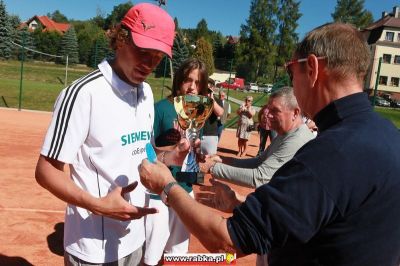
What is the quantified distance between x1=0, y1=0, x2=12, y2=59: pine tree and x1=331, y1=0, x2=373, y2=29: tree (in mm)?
45634

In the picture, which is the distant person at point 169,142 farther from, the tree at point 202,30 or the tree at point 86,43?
the tree at point 202,30

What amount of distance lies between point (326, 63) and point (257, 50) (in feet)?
207

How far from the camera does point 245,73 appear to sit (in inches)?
1109

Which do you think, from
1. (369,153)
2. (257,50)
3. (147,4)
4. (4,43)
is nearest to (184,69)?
(147,4)

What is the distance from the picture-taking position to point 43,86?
29.6 m

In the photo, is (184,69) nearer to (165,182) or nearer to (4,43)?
(165,182)

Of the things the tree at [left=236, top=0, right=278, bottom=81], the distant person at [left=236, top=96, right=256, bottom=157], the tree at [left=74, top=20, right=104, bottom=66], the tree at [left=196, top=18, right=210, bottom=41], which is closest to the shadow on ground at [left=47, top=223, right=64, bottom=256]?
the distant person at [left=236, top=96, right=256, bottom=157]

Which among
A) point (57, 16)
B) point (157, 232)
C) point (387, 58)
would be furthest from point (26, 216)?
point (57, 16)

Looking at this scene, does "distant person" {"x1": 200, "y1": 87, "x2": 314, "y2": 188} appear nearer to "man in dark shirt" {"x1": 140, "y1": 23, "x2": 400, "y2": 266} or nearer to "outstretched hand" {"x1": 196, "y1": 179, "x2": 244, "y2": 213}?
"outstretched hand" {"x1": 196, "y1": 179, "x2": 244, "y2": 213}

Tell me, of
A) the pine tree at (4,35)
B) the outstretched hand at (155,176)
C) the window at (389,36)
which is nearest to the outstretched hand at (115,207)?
the outstretched hand at (155,176)

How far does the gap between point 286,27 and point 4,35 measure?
4032 centimetres

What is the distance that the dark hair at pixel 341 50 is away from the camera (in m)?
1.66

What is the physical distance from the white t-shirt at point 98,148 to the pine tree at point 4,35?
33.2m

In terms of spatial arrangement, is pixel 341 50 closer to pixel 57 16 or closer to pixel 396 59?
pixel 396 59
